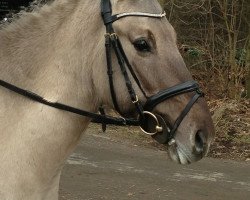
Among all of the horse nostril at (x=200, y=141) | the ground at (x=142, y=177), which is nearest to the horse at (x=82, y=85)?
the horse nostril at (x=200, y=141)

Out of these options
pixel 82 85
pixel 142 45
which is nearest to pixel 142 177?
pixel 82 85

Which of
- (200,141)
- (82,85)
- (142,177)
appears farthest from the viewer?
(142,177)

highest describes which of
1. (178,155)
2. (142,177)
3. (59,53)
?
(59,53)

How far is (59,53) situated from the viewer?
3.11 m

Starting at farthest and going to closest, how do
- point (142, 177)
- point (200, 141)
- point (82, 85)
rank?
1. point (142, 177)
2. point (82, 85)
3. point (200, 141)

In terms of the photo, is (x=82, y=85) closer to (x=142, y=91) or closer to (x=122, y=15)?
(x=142, y=91)

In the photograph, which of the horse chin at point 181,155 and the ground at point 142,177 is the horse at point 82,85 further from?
the ground at point 142,177

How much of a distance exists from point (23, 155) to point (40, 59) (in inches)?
23.0

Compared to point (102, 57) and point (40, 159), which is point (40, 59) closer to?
point (102, 57)

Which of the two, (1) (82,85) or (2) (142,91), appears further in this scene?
(1) (82,85)

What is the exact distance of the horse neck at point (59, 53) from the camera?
3.08 m

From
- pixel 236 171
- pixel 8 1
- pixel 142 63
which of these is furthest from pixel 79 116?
pixel 236 171

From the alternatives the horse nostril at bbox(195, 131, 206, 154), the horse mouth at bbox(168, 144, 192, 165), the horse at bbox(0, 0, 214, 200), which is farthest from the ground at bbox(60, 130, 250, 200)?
the horse nostril at bbox(195, 131, 206, 154)

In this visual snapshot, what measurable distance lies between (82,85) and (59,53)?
0.24 metres
